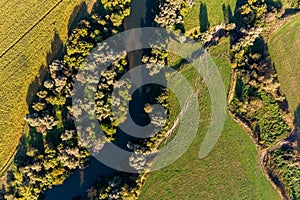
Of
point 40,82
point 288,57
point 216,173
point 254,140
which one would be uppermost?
point 40,82

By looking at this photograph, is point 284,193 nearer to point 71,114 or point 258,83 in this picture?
point 258,83

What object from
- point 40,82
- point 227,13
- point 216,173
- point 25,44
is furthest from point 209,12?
point 25,44

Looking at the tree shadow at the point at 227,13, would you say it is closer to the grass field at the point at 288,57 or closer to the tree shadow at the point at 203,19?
the tree shadow at the point at 203,19

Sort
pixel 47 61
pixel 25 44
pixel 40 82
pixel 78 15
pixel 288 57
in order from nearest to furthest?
pixel 40 82
pixel 47 61
pixel 25 44
pixel 78 15
pixel 288 57

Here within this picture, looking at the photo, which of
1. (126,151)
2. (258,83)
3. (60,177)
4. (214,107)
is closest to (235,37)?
(258,83)

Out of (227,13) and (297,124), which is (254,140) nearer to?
(297,124)

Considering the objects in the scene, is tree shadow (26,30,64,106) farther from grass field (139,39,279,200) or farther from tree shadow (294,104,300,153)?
tree shadow (294,104,300,153)
